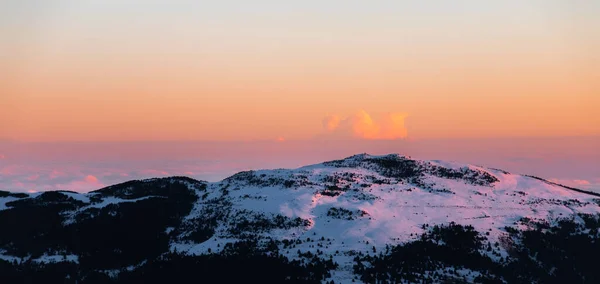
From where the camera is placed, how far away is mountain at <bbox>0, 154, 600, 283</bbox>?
121312mm

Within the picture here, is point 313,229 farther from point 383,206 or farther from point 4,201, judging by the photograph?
point 4,201

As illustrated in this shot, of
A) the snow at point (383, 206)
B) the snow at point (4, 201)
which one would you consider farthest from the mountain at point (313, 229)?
the snow at point (383, 206)

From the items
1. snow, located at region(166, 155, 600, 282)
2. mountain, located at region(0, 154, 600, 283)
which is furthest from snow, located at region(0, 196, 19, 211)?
snow, located at region(166, 155, 600, 282)

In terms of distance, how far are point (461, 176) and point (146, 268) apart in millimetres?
102526

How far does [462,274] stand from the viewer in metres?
119

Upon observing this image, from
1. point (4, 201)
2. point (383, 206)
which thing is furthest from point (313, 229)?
point (4, 201)

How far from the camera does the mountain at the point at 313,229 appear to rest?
121 metres

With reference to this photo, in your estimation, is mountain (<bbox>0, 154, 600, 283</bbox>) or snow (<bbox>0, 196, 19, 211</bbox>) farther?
snow (<bbox>0, 196, 19, 211</bbox>)

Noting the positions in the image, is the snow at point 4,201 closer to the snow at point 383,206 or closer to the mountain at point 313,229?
the mountain at point 313,229

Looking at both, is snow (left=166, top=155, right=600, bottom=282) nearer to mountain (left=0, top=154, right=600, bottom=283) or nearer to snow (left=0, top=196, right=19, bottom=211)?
mountain (left=0, top=154, right=600, bottom=283)

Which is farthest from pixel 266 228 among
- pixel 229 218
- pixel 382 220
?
pixel 382 220

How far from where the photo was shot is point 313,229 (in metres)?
144

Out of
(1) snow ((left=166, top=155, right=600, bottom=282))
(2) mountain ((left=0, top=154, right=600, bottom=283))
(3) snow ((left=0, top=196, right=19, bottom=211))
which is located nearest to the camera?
(2) mountain ((left=0, top=154, right=600, bottom=283))

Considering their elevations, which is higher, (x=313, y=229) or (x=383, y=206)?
(x=383, y=206)
